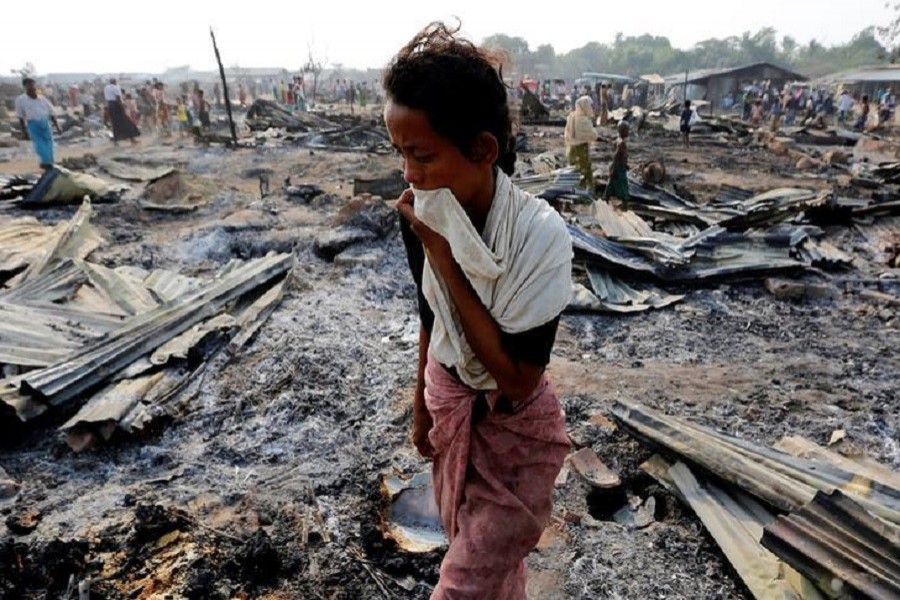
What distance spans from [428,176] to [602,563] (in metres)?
2.07

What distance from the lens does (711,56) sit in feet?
221

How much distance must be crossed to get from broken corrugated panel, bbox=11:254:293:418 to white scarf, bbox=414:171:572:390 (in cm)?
331

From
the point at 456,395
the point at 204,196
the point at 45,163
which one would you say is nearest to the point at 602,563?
the point at 456,395

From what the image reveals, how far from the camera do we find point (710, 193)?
1115 cm

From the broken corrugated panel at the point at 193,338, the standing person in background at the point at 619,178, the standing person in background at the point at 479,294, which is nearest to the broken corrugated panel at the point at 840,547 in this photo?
the standing person in background at the point at 479,294

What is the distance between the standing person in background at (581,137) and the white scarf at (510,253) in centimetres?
845

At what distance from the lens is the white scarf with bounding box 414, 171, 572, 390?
1177 mm

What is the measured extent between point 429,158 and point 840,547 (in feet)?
6.76

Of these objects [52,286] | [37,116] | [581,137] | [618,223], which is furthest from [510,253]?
[37,116]

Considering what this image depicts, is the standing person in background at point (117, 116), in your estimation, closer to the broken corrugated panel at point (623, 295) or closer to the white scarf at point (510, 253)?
the broken corrugated panel at point (623, 295)

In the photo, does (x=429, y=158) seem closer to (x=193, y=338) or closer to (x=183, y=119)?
(x=193, y=338)

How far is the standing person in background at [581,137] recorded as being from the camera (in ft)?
29.8

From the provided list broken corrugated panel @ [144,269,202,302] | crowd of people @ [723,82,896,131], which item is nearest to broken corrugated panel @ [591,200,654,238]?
broken corrugated panel @ [144,269,202,302]

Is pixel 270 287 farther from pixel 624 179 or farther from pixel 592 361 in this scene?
pixel 624 179
